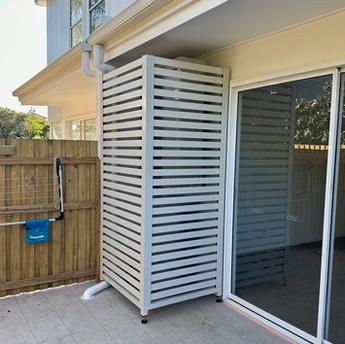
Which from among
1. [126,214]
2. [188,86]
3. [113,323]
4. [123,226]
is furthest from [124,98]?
[113,323]

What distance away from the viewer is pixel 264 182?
3.06m

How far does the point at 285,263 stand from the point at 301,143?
40.8 inches

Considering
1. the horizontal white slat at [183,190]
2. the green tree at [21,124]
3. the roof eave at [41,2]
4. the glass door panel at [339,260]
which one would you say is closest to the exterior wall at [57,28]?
the roof eave at [41,2]

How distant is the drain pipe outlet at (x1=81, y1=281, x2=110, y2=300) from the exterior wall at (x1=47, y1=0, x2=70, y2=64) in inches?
190

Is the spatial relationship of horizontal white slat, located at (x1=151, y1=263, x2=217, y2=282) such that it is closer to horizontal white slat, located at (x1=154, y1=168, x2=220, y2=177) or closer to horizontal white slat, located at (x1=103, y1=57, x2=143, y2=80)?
horizontal white slat, located at (x1=154, y1=168, x2=220, y2=177)

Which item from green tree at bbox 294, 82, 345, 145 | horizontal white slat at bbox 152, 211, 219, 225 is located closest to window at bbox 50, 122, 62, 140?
horizontal white slat at bbox 152, 211, 219, 225

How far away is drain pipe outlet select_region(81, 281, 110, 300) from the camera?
11.5 ft

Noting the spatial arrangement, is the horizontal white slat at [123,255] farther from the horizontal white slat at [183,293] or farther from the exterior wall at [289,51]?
the exterior wall at [289,51]

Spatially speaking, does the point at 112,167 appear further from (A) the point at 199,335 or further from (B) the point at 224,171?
(A) the point at 199,335

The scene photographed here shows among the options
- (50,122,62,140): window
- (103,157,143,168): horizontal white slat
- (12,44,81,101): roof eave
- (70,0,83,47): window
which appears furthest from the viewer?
(50,122,62,140): window

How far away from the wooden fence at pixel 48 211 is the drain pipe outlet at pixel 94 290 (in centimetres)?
27

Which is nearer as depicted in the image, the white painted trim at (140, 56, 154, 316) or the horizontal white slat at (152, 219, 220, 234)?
the white painted trim at (140, 56, 154, 316)

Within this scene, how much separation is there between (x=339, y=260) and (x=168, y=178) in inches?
58.6

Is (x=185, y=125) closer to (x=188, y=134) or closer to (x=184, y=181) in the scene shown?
(x=188, y=134)
